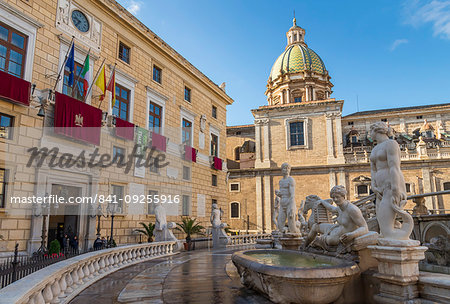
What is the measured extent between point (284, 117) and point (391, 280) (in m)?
34.3

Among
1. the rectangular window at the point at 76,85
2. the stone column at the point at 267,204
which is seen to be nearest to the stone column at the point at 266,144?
the stone column at the point at 267,204

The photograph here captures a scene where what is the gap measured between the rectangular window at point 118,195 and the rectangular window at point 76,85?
15.3 ft

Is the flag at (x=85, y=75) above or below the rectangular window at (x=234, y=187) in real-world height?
above

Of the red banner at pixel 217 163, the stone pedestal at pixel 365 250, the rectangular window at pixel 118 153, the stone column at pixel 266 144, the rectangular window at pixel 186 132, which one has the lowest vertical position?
the stone pedestal at pixel 365 250

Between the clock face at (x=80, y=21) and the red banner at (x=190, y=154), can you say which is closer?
the clock face at (x=80, y=21)

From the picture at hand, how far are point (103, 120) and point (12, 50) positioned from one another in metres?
4.65

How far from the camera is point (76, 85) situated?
14.7 metres

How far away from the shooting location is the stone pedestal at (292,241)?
9.25 meters

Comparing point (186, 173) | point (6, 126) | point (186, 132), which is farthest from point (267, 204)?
point (6, 126)

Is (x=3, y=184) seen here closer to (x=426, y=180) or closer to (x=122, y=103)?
(x=122, y=103)

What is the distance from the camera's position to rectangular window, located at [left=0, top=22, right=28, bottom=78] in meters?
12.0

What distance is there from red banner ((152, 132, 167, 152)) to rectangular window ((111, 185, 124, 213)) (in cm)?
357

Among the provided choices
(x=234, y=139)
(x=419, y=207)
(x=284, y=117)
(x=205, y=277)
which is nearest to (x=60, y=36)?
(x=205, y=277)

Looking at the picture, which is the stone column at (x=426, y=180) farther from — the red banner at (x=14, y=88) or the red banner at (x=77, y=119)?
the red banner at (x=14, y=88)
